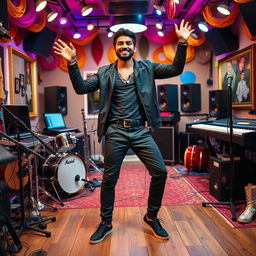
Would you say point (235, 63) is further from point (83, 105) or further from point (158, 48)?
point (83, 105)

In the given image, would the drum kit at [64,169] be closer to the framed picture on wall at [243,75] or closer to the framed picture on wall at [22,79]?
the framed picture on wall at [22,79]

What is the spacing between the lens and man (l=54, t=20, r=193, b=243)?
83.4 inches

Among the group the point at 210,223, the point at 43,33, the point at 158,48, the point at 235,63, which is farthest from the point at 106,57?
the point at 210,223

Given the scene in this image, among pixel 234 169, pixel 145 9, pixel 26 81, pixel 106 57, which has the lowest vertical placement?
pixel 234 169

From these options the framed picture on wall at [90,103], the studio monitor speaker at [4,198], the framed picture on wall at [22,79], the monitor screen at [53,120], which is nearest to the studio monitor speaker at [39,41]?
the framed picture on wall at [22,79]

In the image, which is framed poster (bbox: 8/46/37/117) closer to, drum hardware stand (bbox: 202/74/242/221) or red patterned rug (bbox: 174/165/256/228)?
red patterned rug (bbox: 174/165/256/228)

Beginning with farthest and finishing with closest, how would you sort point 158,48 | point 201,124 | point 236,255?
point 158,48 < point 201,124 < point 236,255

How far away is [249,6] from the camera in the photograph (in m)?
3.43

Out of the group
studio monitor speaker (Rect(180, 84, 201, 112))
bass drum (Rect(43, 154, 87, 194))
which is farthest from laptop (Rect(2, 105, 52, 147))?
studio monitor speaker (Rect(180, 84, 201, 112))

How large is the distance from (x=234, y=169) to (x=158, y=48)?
3.79m

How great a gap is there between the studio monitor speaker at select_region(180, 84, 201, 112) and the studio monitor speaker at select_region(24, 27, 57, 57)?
2.84 m

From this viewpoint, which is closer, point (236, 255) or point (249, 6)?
point (236, 255)

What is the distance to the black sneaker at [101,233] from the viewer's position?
2.08 m

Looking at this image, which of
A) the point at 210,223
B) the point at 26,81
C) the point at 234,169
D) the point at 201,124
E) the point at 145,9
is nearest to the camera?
the point at 210,223
